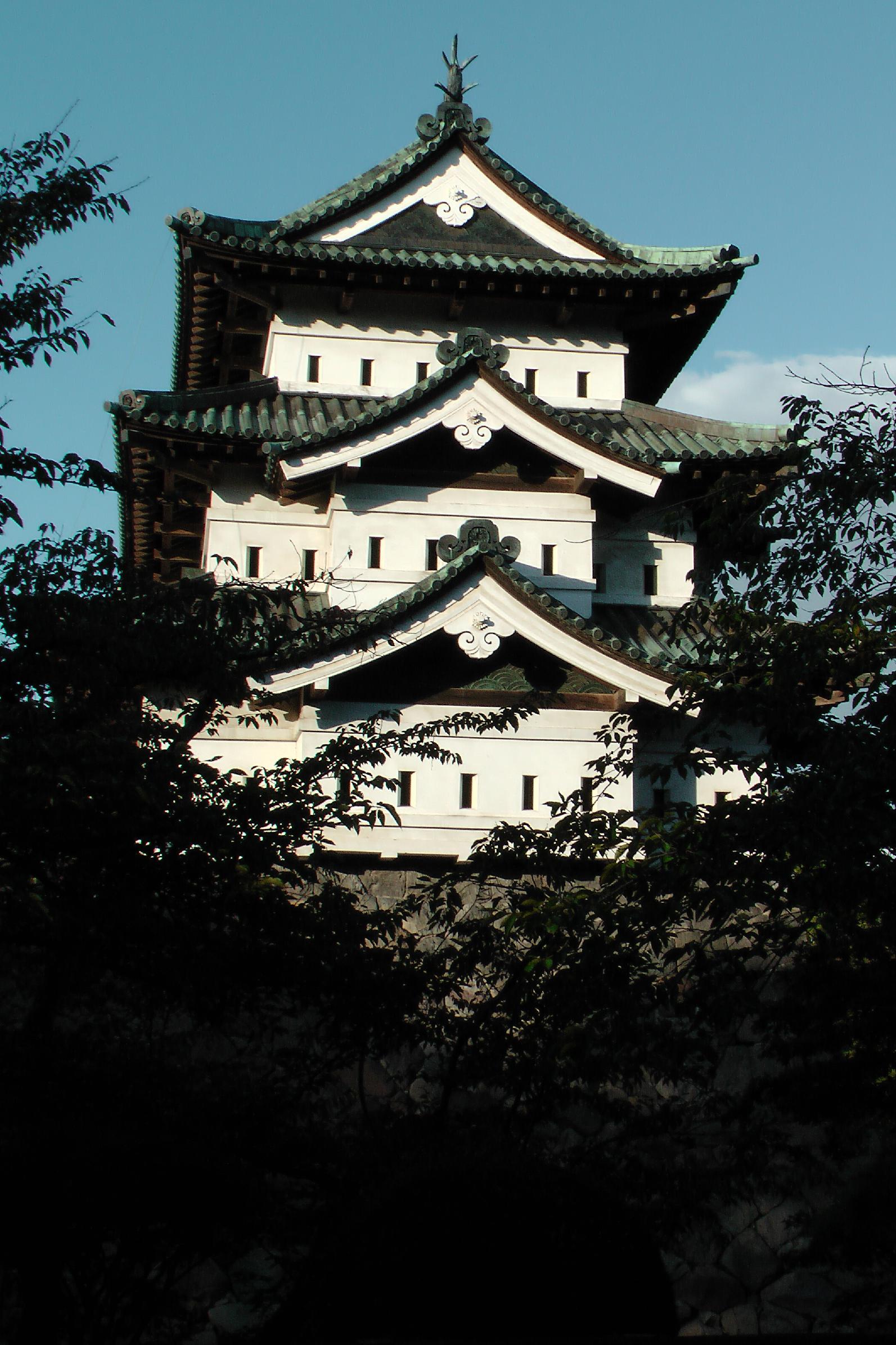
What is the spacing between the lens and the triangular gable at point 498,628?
14734mm

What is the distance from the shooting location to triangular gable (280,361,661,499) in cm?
1599

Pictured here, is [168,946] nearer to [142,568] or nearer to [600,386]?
[142,568]

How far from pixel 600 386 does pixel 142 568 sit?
34.7 ft

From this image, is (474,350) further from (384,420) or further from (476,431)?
(384,420)

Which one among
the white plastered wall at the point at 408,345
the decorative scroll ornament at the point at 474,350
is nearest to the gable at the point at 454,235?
the white plastered wall at the point at 408,345

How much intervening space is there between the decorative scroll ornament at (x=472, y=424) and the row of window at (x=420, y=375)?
6.03 ft

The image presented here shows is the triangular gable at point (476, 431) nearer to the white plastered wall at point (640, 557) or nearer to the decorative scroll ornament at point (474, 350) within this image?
the decorative scroll ornament at point (474, 350)

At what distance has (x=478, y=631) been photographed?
15.0m

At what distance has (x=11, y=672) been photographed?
26.7 feet

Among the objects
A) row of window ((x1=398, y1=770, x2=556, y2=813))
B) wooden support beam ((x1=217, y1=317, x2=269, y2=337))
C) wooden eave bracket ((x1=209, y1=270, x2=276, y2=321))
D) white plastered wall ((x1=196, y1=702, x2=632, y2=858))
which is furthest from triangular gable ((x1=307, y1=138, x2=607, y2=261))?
row of window ((x1=398, y1=770, x2=556, y2=813))

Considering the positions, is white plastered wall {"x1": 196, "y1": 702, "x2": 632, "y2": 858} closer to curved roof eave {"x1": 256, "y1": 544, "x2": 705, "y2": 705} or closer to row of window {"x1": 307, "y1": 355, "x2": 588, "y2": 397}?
curved roof eave {"x1": 256, "y1": 544, "x2": 705, "y2": 705}

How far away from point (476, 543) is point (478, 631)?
919 millimetres

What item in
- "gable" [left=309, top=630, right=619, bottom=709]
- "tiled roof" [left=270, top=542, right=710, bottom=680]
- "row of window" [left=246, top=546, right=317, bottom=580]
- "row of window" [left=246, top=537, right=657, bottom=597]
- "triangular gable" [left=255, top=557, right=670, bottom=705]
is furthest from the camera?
"row of window" [left=246, top=546, right=317, bottom=580]

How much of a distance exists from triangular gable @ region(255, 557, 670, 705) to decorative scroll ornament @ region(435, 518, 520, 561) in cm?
17
